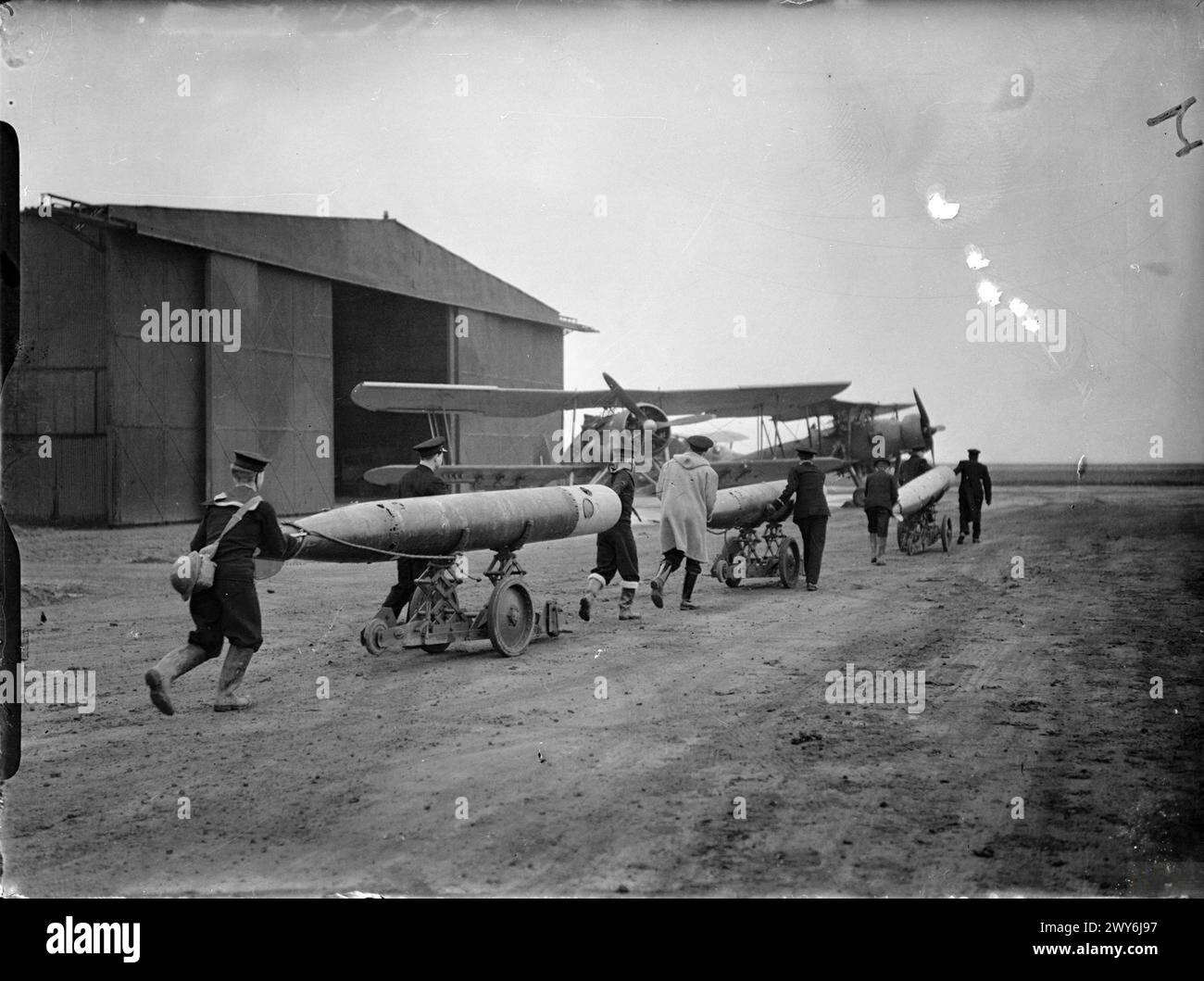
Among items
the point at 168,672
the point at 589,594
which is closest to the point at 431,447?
the point at 589,594

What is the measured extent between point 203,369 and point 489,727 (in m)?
17.0

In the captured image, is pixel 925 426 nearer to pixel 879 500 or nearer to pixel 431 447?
pixel 879 500

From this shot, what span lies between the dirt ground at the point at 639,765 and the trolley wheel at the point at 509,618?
0.79ft

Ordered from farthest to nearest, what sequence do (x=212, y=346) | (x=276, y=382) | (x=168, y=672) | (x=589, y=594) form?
(x=276, y=382)
(x=212, y=346)
(x=589, y=594)
(x=168, y=672)

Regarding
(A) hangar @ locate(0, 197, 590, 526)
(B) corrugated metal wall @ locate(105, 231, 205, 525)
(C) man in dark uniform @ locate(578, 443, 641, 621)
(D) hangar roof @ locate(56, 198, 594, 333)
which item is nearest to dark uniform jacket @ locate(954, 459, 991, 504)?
(C) man in dark uniform @ locate(578, 443, 641, 621)

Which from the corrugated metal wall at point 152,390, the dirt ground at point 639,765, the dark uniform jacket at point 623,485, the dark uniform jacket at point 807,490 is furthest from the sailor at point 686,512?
the corrugated metal wall at point 152,390

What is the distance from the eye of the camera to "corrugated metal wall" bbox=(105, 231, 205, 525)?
18.8 metres

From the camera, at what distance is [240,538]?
253 inches

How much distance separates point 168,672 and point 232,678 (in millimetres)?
561

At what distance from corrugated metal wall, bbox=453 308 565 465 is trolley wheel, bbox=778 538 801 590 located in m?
13.7

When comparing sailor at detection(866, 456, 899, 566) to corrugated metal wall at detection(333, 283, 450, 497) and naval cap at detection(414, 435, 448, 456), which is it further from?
corrugated metal wall at detection(333, 283, 450, 497)

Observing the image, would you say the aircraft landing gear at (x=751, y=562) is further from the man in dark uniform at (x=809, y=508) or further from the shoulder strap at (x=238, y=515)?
the shoulder strap at (x=238, y=515)

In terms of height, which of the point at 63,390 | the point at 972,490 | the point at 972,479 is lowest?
the point at 972,490
